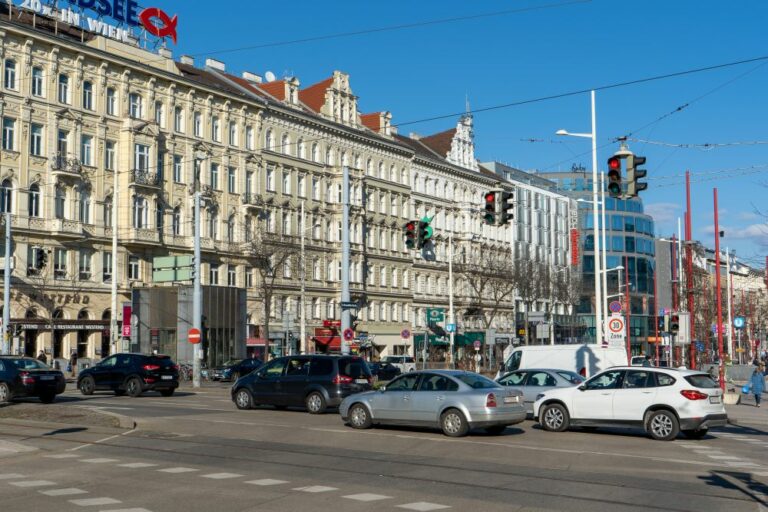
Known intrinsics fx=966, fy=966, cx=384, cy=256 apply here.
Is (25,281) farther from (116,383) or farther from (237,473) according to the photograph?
(237,473)

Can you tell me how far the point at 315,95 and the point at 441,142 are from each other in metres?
21.5

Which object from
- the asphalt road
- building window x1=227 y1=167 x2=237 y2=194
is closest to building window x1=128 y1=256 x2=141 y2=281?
building window x1=227 y1=167 x2=237 y2=194

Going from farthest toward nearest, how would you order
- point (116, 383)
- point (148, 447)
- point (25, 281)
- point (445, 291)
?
1. point (445, 291)
2. point (25, 281)
3. point (116, 383)
4. point (148, 447)

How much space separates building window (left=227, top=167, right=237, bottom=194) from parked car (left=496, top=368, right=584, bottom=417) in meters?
47.3

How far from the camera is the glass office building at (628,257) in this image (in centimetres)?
11794

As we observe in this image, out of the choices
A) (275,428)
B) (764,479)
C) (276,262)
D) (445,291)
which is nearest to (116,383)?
(275,428)

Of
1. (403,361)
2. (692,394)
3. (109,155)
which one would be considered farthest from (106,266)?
(692,394)

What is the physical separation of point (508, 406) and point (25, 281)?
4165 cm

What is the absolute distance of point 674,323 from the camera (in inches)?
1373

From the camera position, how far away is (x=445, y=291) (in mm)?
94812

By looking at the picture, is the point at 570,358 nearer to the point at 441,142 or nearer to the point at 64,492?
the point at 64,492

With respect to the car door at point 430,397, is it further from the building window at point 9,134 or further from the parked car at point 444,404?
the building window at point 9,134

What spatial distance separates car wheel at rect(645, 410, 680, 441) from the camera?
67.4 ft

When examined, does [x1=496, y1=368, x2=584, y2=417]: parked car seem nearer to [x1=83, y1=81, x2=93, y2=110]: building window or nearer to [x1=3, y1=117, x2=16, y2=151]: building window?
[x1=3, y1=117, x2=16, y2=151]: building window
